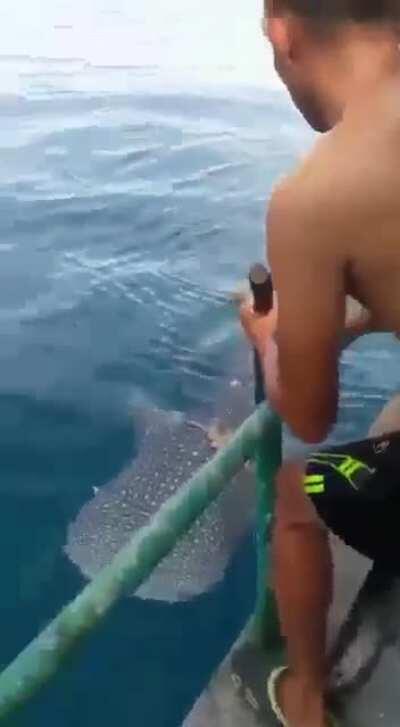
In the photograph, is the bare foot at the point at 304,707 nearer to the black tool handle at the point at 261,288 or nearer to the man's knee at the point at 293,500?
the man's knee at the point at 293,500

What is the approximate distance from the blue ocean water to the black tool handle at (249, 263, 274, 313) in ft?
1.65

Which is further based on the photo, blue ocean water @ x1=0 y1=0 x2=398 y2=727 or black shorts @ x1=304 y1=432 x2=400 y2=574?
blue ocean water @ x1=0 y1=0 x2=398 y2=727

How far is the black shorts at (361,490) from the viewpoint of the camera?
1.55m

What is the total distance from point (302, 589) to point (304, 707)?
184 mm

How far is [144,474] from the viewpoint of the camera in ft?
12.3

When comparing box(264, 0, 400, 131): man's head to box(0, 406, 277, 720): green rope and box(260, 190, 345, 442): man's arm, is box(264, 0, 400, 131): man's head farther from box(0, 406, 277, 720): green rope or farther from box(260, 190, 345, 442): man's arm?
box(0, 406, 277, 720): green rope

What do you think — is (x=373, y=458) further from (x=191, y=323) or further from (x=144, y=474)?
(x=191, y=323)

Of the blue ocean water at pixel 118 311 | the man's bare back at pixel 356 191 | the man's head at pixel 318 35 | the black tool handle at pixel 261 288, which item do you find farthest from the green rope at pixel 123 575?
the man's head at pixel 318 35

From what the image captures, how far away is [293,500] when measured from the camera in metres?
1.61

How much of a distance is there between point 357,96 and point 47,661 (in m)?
0.74

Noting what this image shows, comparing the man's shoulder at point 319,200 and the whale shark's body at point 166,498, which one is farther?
the whale shark's body at point 166,498

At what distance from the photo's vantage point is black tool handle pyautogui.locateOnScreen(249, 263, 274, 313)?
1.56 meters

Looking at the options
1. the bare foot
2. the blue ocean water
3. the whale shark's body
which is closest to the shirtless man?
the bare foot

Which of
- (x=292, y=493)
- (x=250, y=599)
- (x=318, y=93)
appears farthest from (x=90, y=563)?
(x=318, y=93)
